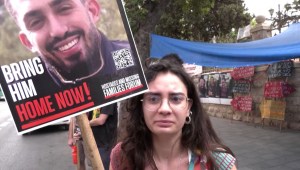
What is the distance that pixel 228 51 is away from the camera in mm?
6648

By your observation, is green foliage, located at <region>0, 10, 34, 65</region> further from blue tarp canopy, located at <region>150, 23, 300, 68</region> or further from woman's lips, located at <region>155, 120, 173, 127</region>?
blue tarp canopy, located at <region>150, 23, 300, 68</region>

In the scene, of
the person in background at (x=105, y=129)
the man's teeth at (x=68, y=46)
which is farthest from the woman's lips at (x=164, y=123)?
the person in background at (x=105, y=129)

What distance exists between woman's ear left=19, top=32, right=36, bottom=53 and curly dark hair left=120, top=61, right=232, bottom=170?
0.60 meters

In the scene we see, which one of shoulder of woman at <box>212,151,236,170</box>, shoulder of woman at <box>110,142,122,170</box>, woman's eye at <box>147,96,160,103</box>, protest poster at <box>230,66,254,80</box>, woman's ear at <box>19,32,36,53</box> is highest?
woman's ear at <box>19,32,36,53</box>

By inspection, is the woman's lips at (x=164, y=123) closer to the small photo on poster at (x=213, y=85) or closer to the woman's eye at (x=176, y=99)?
the woman's eye at (x=176, y=99)

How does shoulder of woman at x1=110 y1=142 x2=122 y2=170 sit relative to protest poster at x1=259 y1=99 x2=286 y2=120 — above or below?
above

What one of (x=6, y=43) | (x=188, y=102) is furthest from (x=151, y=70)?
(x=6, y=43)

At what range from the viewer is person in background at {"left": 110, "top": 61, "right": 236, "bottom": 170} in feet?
4.99

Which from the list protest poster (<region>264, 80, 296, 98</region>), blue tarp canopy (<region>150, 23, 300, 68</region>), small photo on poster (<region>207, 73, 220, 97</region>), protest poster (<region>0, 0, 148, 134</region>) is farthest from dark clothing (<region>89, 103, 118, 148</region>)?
small photo on poster (<region>207, 73, 220, 97</region>)

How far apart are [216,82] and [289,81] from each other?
13.5 ft

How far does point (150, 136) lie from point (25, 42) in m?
0.80

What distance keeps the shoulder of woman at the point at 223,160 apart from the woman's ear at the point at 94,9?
37.4 inches

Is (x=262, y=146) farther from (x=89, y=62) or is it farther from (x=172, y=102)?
(x=172, y=102)

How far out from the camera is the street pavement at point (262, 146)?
597 cm
